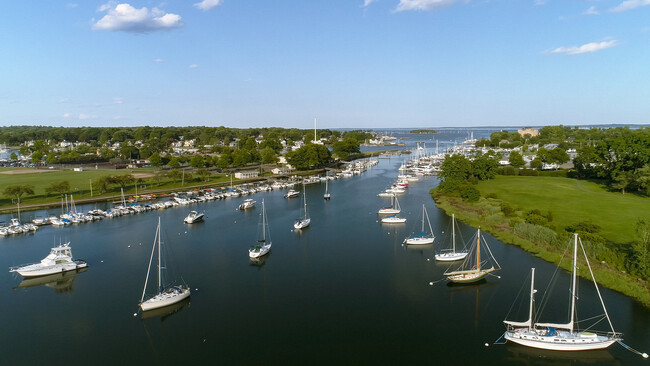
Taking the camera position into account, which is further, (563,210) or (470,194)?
(470,194)

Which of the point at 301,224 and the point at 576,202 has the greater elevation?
the point at 576,202

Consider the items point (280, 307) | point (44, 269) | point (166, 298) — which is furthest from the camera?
point (44, 269)

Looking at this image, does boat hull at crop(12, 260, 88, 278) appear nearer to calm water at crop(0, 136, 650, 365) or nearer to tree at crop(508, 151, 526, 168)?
calm water at crop(0, 136, 650, 365)

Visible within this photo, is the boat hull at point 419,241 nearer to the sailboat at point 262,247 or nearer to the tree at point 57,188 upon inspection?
the sailboat at point 262,247

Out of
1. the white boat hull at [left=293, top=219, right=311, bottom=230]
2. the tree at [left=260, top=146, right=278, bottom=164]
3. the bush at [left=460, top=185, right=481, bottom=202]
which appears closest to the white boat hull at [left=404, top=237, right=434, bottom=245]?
the white boat hull at [left=293, top=219, right=311, bottom=230]

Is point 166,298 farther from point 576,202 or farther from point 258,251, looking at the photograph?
point 576,202

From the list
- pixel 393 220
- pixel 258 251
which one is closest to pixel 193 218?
pixel 258 251
